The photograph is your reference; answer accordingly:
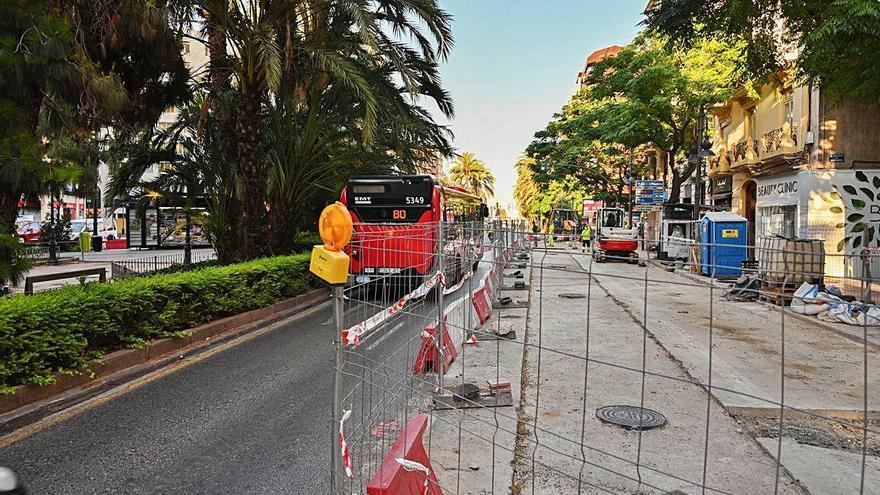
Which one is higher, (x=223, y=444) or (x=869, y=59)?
(x=869, y=59)

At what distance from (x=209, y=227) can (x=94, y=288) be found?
778 cm

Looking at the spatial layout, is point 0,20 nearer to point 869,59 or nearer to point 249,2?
point 249,2

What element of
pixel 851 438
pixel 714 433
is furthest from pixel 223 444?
pixel 851 438

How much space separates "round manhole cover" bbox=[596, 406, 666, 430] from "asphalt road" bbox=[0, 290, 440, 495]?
203 cm

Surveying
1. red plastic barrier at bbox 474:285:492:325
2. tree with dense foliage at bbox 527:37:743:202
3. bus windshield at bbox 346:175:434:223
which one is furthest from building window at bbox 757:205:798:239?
red plastic barrier at bbox 474:285:492:325

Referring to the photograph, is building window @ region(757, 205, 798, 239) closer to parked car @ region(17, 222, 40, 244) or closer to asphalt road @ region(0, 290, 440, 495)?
asphalt road @ region(0, 290, 440, 495)

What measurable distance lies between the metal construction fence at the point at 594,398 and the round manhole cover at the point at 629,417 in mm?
25

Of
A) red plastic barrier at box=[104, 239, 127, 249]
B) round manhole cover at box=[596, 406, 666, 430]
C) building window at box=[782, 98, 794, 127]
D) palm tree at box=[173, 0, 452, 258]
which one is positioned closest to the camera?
round manhole cover at box=[596, 406, 666, 430]

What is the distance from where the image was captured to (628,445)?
4.69 m

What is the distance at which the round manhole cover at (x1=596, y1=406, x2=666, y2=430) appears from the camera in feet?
→ 16.9

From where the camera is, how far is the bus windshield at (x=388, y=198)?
14.6 meters

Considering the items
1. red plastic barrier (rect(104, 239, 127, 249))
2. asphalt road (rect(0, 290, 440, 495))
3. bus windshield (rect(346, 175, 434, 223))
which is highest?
bus windshield (rect(346, 175, 434, 223))

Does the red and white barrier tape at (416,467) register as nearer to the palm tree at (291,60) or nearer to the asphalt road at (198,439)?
the asphalt road at (198,439)

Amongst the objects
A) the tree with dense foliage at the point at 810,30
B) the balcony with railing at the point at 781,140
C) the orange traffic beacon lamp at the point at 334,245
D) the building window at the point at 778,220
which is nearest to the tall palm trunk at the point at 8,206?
the orange traffic beacon lamp at the point at 334,245
